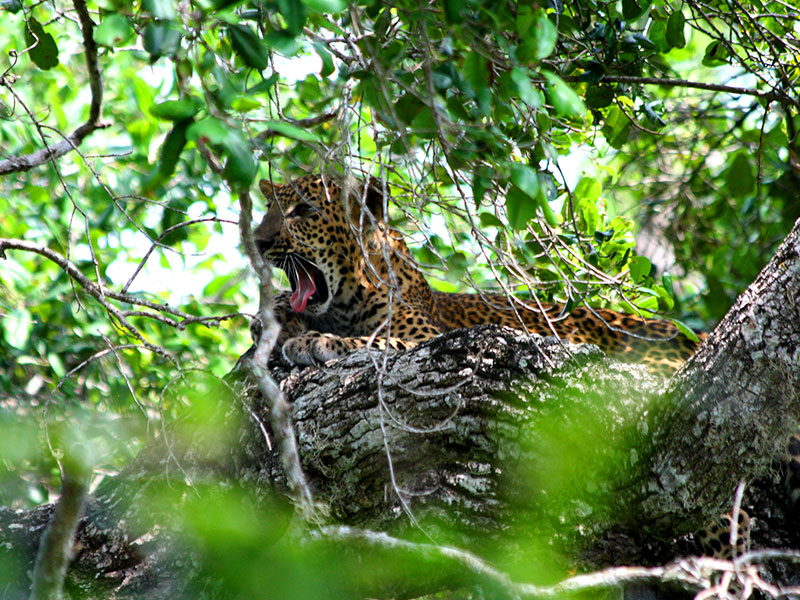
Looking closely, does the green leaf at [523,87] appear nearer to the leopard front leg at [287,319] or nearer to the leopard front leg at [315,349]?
the leopard front leg at [315,349]

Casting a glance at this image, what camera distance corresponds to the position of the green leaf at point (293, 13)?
210 cm

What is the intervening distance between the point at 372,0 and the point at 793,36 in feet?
8.69

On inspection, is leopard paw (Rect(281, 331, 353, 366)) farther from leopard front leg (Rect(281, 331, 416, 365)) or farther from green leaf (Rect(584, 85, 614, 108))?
green leaf (Rect(584, 85, 614, 108))

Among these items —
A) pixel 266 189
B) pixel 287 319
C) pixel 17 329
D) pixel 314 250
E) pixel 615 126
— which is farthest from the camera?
pixel 266 189

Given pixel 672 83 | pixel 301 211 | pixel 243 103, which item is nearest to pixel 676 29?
pixel 672 83

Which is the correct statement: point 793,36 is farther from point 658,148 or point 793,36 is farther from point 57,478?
point 57,478

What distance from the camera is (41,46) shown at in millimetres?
3441

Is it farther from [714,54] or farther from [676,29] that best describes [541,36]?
[714,54]

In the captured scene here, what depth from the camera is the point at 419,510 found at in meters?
3.11

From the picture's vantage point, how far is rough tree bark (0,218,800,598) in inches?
109

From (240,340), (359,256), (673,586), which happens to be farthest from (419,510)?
(240,340)

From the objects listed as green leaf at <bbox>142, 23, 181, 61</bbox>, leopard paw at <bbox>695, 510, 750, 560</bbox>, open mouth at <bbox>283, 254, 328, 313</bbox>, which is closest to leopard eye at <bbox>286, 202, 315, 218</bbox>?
open mouth at <bbox>283, 254, 328, 313</bbox>

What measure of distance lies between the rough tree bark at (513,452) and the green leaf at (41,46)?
5.78ft

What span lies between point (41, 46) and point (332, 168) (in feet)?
5.18
